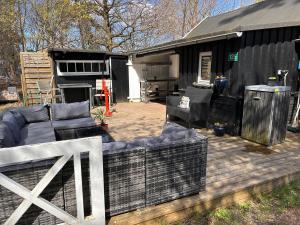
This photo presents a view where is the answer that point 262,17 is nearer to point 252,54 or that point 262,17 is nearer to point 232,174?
point 252,54

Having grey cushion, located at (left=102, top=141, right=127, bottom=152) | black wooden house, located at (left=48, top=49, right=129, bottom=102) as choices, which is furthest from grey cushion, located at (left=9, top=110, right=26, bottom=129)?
black wooden house, located at (left=48, top=49, right=129, bottom=102)

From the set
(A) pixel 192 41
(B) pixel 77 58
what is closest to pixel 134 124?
(A) pixel 192 41

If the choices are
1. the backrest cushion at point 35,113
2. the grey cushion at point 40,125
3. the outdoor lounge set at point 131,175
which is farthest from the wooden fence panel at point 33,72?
the outdoor lounge set at point 131,175

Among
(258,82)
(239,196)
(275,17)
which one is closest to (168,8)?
(275,17)

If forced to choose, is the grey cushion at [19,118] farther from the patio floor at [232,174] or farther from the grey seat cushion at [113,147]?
the grey seat cushion at [113,147]

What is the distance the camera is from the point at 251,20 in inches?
229

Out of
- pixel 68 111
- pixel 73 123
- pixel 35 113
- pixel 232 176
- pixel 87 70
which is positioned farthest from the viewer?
pixel 87 70

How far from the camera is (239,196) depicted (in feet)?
7.87

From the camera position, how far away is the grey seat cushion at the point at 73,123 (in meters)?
3.79

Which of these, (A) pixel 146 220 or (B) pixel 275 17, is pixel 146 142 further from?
(B) pixel 275 17

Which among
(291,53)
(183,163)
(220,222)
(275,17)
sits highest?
(275,17)

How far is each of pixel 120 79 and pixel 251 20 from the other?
5237 mm

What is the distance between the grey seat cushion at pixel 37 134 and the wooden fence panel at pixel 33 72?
14.2 feet

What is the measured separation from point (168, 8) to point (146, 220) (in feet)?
47.9
